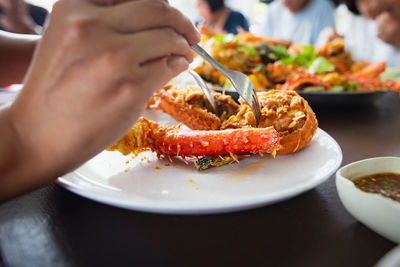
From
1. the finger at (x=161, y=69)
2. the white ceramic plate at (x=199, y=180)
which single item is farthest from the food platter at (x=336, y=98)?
the finger at (x=161, y=69)

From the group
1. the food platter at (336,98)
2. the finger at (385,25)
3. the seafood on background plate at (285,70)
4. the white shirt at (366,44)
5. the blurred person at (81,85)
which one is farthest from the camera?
the white shirt at (366,44)

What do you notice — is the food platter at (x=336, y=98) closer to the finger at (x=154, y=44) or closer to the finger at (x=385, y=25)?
the finger at (x=154, y=44)

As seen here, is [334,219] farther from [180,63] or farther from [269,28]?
[269,28]

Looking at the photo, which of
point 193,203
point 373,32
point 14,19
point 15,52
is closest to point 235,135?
point 193,203

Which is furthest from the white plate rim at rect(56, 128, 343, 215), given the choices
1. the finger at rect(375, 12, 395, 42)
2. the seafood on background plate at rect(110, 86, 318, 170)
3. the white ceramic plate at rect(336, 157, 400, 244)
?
the finger at rect(375, 12, 395, 42)

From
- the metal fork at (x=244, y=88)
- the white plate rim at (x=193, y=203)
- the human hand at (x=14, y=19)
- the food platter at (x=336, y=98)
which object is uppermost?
Result: the metal fork at (x=244, y=88)

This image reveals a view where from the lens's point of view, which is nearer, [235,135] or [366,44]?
[235,135]

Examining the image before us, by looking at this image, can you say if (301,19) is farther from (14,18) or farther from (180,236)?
(180,236)

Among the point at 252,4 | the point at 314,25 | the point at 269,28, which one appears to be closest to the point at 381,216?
the point at 314,25

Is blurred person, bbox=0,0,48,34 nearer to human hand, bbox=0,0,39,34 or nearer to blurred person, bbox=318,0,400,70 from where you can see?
human hand, bbox=0,0,39,34
